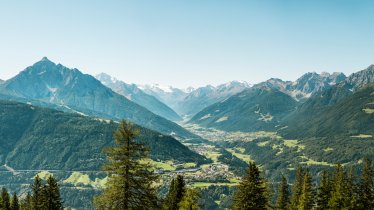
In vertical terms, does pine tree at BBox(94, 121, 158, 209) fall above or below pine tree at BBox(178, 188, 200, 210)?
above

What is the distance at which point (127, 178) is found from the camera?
30406 millimetres

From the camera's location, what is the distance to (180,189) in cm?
5800

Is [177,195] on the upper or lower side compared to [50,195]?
lower

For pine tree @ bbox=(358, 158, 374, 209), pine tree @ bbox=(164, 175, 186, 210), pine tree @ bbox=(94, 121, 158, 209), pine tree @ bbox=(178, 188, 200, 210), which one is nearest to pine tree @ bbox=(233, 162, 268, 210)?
pine tree @ bbox=(178, 188, 200, 210)

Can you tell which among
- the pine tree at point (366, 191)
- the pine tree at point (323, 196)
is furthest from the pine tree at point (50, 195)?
the pine tree at point (366, 191)

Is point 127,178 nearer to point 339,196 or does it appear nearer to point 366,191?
point 339,196

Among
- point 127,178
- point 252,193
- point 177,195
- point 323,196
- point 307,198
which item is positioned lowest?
point 307,198

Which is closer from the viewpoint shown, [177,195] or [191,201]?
[191,201]

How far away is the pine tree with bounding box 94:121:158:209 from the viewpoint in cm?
3027

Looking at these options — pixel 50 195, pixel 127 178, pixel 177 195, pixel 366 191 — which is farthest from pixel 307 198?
pixel 127 178

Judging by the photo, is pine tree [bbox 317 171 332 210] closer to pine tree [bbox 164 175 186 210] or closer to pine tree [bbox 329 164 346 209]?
pine tree [bbox 329 164 346 209]

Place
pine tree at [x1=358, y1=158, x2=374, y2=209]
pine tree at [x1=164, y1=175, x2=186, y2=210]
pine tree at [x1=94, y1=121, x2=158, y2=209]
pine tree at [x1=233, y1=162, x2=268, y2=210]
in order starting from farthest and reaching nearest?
pine tree at [x1=358, y1=158, x2=374, y2=209]
pine tree at [x1=164, y1=175, x2=186, y2=210]
pine tree at [x1=233, y1=162, x2=268, y2=210]
pine tree at [x1=94, y1=121, x2=158, y2=209]

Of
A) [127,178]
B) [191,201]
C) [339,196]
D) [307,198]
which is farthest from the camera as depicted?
[307,198]

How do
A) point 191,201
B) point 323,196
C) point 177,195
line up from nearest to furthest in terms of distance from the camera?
point 191,201, point 177,195, point 323,196
